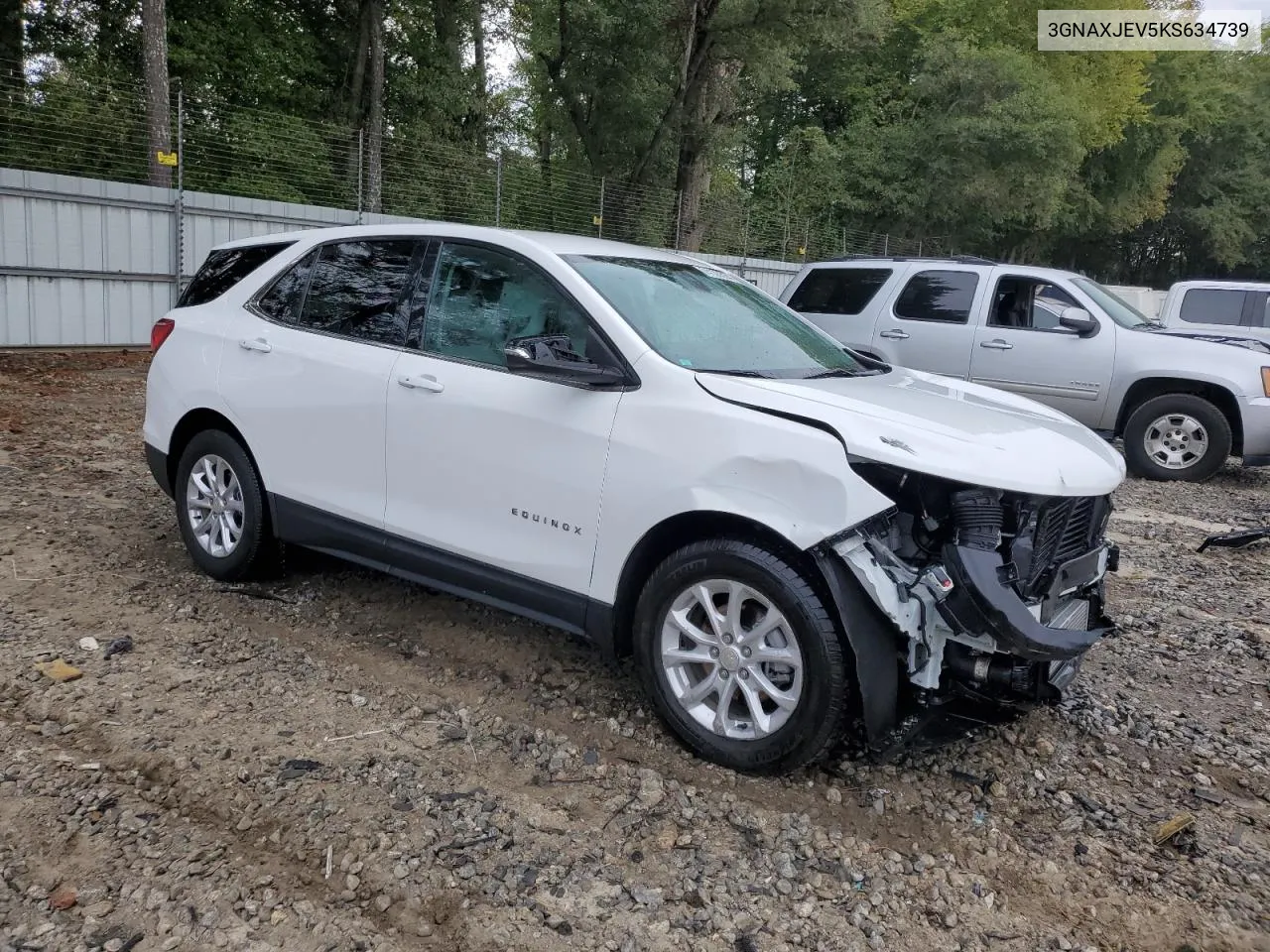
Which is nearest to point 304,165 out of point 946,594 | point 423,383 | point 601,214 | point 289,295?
point 601,214

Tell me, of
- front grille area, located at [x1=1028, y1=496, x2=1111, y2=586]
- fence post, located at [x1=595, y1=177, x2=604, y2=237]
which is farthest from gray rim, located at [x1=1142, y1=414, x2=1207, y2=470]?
fence post, located at [x1=595, y1=177, x2=604, y2=237]

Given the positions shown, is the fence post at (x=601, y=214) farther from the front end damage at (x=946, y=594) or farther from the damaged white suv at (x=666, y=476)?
the front end damage at (x=946, y=594)

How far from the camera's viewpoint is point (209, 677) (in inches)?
158

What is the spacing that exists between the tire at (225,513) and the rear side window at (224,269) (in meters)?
0.77

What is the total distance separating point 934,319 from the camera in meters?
9.84

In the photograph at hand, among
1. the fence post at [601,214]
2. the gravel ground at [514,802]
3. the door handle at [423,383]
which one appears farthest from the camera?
the fence post at [601,214]

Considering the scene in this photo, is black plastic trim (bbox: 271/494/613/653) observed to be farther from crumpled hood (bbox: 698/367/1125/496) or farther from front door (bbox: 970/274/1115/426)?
front door (bbox: 970/274/1115/426)

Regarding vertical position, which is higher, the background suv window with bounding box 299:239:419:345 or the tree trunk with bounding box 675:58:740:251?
the tree trunk with bounding box 675:58:740:251

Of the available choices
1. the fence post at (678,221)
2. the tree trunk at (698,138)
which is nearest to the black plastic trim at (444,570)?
the fence post at (678,221)

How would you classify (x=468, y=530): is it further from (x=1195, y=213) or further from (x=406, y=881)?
(x=1195, y=213)

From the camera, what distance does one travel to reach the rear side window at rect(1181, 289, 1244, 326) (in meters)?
12.0

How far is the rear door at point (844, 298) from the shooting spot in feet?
33.1

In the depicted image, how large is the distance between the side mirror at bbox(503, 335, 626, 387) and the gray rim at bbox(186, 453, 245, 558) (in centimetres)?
196

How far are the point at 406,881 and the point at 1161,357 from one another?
8.26 meters
